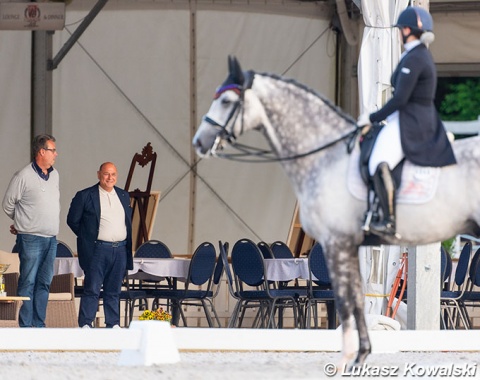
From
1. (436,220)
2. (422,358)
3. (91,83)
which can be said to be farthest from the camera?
(91,83)

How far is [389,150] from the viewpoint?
20.5 feet

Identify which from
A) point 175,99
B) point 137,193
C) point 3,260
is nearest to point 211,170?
point 175,99

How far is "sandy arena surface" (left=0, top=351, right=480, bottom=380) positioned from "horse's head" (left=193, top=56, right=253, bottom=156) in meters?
1.18

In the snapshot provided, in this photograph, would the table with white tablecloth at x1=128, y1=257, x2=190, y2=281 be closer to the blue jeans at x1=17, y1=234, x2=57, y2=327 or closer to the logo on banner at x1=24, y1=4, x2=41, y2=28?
the blue jeans at x1=17, y1=234, x2=57, y2=327

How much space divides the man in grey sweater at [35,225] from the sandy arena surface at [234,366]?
1.79m

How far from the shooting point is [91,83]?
16.8 meters

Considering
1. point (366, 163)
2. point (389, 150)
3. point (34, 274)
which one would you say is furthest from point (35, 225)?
point (389, 150)

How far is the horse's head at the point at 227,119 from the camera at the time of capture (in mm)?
6410

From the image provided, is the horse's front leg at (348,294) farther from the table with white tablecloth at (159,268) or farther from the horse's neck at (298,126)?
the table with white tablecloth at (159,268)

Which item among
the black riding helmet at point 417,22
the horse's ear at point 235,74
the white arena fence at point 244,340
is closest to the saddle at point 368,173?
the black riding helmet at point 417,22

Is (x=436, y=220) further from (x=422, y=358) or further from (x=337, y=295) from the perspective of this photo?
(x=422, y=358)

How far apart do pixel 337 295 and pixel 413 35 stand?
1.39 metres

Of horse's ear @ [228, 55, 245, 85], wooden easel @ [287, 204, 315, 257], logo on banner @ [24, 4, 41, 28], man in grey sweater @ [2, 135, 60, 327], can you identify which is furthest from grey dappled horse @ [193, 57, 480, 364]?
wooden easel @ [287, 204, 315, 257]

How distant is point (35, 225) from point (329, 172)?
4112mm
